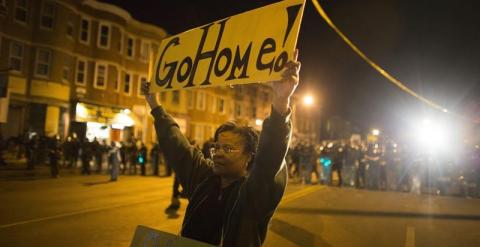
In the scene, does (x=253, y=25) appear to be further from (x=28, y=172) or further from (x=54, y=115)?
(x=54, y=115)

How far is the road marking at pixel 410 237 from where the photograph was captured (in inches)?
315

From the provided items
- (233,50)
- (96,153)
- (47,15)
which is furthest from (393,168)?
(47,15)

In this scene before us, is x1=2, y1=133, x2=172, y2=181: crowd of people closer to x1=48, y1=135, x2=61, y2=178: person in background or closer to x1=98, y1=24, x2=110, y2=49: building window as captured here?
A: x1=48, y1=135, x2=61, y2=178: person in background

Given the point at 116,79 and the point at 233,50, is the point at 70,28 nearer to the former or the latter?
the point at 116,79

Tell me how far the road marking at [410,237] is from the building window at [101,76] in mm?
27060

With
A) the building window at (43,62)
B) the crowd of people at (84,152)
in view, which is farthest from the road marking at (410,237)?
the building window at (43,62)

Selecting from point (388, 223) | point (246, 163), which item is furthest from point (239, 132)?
point (388, 223)

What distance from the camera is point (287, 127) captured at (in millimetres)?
2473

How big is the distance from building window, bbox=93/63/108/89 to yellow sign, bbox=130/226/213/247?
3105 centimetres

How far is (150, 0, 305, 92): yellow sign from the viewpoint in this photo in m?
2.94

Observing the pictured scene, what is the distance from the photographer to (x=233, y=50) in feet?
11.1

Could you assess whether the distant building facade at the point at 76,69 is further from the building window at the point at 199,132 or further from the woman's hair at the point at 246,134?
the woman's hair at the point at 246,134

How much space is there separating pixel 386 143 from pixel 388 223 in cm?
1087

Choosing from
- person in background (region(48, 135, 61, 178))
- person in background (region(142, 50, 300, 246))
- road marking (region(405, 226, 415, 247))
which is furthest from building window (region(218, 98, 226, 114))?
person in background (region(142, 50, 300, 246))
